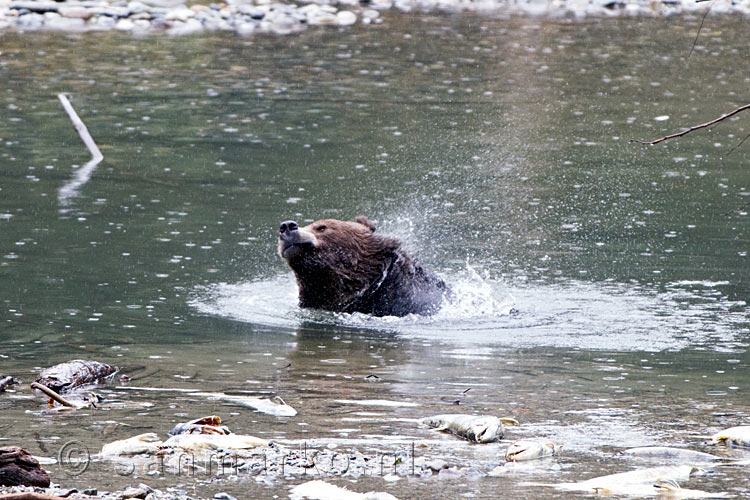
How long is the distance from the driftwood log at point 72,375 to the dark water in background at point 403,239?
18cm

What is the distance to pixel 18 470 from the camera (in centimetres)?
541

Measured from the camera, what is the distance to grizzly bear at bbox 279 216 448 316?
423 inches

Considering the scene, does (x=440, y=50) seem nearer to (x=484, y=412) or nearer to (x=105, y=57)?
(x=105, y=57)

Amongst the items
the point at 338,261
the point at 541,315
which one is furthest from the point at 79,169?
the point at 541,315

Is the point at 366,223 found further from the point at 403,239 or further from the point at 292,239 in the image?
the point at 403,239

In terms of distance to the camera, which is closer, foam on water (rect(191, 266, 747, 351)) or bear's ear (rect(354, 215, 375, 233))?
foam on water (rect(191, 266, 747, 351))

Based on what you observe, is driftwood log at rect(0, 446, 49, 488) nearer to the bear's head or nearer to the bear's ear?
the bear's head

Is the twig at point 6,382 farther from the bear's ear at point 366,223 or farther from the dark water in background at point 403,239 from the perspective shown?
the bear's ear at point 366,223

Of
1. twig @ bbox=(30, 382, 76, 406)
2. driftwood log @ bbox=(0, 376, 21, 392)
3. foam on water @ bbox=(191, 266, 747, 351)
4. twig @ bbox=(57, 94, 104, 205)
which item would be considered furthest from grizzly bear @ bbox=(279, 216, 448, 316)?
twig @ bbox=(57, 94, 104, 205)

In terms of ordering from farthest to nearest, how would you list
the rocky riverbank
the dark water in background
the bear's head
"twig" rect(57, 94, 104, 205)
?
the rocky riverbank, "twig" rect(57, 94, 104, 205), the bear's head, the dark water in background

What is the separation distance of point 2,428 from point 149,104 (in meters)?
17.4

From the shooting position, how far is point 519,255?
1350cm

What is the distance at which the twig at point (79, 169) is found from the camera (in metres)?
16.0

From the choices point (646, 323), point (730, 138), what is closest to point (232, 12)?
point (730, 138)
